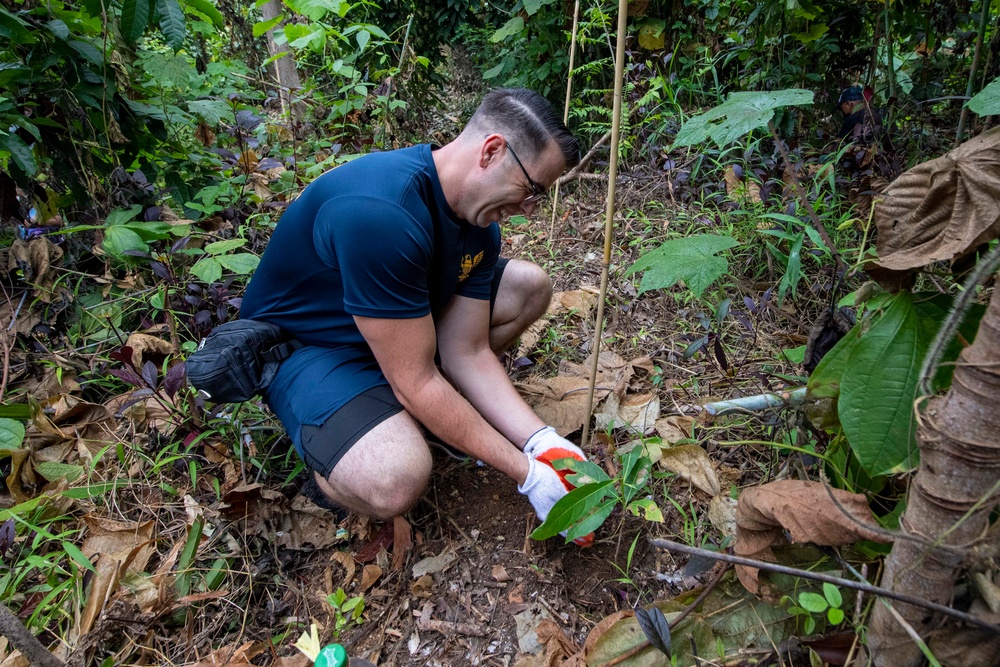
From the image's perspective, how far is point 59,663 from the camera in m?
1.08

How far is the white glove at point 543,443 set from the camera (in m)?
1.59

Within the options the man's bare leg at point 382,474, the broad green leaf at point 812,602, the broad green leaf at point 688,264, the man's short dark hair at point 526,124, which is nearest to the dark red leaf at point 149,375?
the man's bare leg at point 382,474

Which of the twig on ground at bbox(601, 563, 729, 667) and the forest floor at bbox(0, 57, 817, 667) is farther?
the forest floor at bbox(0, 57, 817, 667)

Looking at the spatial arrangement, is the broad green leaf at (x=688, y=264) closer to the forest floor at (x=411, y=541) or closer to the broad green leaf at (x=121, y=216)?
the forest floor at (x=411, y=541)

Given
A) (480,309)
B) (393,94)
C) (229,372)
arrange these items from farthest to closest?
(393,94) → (480,309) → (229,372)

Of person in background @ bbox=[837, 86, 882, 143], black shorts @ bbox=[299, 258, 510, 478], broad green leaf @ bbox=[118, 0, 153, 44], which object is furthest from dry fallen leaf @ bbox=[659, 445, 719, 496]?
broad green leaf @ bbox=[118, 0, 153, 44]

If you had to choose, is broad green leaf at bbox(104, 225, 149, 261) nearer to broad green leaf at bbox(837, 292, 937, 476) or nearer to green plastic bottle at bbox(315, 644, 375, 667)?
green plastic bottle at bbox(315, 644, 375, 667)

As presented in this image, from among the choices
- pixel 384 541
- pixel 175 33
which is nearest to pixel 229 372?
pixel 384 541

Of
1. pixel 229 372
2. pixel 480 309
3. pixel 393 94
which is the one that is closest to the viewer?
pixel 229 372

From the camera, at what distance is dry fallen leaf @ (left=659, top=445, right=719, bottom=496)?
4.93 ft

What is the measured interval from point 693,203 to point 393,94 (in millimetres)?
2058

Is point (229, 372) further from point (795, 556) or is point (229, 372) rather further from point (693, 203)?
point (693, 203)

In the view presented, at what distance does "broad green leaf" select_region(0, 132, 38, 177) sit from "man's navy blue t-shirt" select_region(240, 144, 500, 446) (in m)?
0.92

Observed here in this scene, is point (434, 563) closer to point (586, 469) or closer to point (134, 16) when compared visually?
point (586, 469)
